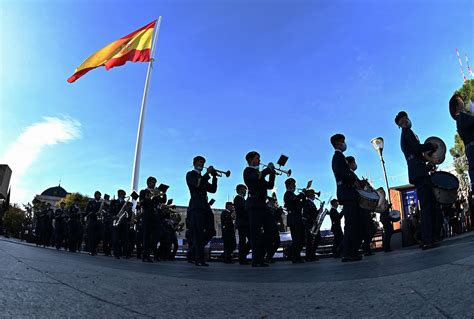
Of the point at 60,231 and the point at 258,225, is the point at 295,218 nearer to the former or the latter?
the point at 258,225

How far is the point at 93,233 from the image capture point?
43.8ft

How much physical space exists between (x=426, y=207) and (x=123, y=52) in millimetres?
19408

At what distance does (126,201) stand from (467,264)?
1137cm

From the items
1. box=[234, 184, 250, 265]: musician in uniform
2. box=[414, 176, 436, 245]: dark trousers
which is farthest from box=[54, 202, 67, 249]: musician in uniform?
box=[414, 176, 436, 245]: dark trousers

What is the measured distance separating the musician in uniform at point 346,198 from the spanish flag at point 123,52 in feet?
53.3

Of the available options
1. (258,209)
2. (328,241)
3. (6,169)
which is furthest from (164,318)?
(6,169)

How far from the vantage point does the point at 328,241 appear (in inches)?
575

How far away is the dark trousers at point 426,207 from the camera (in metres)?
6.34

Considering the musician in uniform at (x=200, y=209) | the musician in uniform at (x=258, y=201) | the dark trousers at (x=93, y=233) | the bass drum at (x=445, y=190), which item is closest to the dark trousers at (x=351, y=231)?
the bass drum at (x=445, y=190)

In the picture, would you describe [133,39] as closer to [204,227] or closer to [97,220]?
[97,220]

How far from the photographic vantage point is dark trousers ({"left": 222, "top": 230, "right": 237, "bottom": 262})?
36.5 feet

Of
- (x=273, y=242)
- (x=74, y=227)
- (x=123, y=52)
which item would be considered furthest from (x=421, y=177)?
(x=123, y=52)

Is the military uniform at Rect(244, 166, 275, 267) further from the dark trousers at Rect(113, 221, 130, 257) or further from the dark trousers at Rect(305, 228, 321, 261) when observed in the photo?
the dark trousers at Rect(113, 221, 130, 257)

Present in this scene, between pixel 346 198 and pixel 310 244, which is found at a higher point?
pixel 346 198
